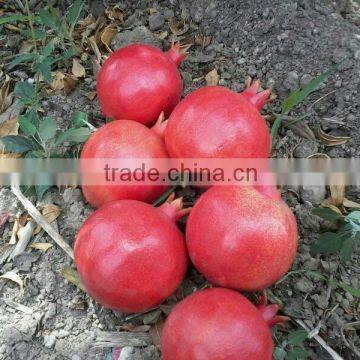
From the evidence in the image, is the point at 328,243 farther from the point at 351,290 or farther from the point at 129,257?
the point at 129,257

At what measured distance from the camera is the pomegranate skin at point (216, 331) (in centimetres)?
109

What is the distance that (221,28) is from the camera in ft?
6.26

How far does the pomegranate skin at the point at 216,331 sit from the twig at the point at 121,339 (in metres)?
0.16

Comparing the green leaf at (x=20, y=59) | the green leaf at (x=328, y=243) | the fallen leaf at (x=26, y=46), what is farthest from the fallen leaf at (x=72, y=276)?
the fallen leaf at (x=26, y=46)

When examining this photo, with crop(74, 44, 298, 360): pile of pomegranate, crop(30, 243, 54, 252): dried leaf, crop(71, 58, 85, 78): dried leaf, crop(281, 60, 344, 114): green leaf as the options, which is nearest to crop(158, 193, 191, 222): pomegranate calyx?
crop(74, 44, 298, 360): pile of pomegranate

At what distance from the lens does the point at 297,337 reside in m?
1.22

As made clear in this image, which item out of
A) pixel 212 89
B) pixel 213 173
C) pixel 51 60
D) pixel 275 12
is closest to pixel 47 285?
pixel 213 173

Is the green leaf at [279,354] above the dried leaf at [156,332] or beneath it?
above

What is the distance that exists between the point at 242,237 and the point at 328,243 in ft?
1.09

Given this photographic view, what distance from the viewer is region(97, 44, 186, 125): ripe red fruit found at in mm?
1443

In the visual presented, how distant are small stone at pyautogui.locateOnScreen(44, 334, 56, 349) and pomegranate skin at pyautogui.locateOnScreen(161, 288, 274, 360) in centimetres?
31

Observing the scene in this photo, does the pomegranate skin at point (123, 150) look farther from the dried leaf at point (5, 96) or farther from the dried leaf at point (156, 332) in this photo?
the dried leaf at point (5, 96)

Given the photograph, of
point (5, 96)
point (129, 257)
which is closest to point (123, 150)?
point (129, 257)

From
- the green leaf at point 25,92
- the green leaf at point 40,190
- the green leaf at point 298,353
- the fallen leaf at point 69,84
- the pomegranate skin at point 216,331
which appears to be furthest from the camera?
the fallen leaf at point 69,84
